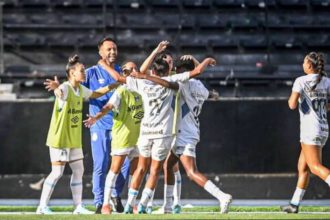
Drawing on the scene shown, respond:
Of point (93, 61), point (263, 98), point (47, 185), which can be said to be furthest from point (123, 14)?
point (47, 185)

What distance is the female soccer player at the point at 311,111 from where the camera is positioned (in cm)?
1393

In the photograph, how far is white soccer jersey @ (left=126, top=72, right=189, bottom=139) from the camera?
1352cm

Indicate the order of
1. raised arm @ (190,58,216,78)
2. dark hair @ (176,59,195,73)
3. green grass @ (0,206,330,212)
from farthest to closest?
green grass @ (0,206,330,212), dark hair @ (176,59,195,73), raised arm @ (190,58,216,78)

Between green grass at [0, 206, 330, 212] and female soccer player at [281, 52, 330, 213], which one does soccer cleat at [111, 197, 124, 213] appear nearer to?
green grass at [0, 206, 330, 212]

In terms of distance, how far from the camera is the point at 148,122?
1359 centimetres

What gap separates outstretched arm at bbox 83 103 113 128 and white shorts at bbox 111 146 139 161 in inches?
22.4

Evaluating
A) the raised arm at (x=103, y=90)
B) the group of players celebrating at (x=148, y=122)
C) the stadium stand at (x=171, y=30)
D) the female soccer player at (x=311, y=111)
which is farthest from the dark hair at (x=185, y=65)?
the stadium stand at (x=171, y=30)

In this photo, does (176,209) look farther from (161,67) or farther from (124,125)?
(161,67)

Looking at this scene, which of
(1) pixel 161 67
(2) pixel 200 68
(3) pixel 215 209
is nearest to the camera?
(2) pixel 200 68

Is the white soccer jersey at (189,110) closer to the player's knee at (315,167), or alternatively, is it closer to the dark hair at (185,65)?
the dark hair at (185,65)

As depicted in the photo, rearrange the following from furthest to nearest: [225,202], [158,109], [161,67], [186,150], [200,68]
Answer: [186,150], [161,67], [158,109], [225,202], [200,68]

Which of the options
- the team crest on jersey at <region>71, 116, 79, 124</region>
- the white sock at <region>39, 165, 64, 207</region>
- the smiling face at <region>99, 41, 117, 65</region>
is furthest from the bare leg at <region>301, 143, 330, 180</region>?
the white sock at <region>39, 165, 64, 207</region>

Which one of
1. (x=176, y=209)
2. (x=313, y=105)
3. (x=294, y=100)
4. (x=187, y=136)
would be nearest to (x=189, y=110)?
(x=187, y=136)

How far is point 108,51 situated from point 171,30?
26.1ft
